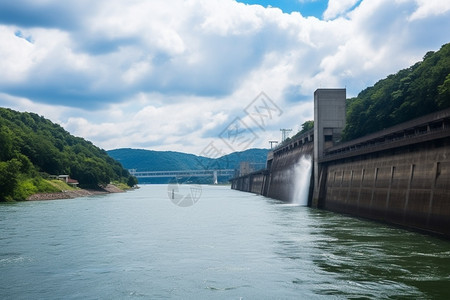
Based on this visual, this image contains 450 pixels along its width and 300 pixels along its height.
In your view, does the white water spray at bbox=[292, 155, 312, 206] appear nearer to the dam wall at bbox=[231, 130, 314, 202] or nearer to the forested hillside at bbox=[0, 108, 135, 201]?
the dam wall at bbox=[231, 130, 314, 202]

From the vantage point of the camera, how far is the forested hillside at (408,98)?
56312 mm

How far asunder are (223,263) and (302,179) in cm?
5615

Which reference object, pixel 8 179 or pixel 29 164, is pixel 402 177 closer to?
pixel 8 179

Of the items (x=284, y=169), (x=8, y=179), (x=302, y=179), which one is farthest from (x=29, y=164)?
(x=302, y=179)

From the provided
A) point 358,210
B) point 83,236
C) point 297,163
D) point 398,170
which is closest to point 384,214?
point 398,170

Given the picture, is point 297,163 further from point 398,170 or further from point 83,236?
point 83,236

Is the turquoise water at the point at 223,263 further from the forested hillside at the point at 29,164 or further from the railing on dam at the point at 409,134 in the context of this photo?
the forested hillside at the point at 29,164

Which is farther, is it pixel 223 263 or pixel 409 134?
pixel 409 134

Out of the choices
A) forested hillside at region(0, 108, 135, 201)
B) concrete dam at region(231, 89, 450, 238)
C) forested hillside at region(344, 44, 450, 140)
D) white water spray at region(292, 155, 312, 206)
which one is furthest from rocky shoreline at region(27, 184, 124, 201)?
forested hillside at region(344, 44, 450, 140)

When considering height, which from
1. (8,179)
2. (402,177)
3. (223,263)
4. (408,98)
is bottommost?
(8,179)

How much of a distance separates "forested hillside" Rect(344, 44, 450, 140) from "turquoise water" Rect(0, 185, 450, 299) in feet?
89.5

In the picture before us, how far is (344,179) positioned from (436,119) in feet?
57.2

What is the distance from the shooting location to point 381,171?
141 feet

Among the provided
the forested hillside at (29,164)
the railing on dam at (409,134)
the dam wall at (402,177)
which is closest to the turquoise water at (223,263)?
the dam wall at (402,177)
